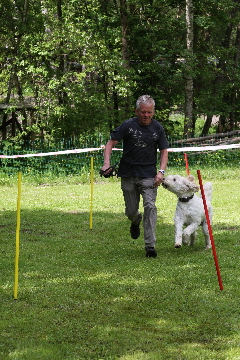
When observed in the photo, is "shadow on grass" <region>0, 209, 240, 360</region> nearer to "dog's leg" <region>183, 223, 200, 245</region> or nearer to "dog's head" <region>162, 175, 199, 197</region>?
"dog's leg" <region>183, 223, 200, 245</region>

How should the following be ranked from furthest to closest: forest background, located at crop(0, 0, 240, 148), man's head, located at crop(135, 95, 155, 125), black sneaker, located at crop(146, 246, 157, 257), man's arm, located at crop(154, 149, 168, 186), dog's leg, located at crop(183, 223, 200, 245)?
forest background, located at crop(0, 0, 240, 148) → dog's leg, located at crop(183, 223, 200, 245) → black sneaker, located at crop(146, 246, 157, 257) → man's arm, located at crop(154, 149, 168, 186) → man's head, located at crop(135, 95, 155, 125)

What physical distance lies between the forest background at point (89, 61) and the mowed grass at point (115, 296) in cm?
1093

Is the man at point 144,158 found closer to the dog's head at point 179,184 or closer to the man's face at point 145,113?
the man's face at point 145,113

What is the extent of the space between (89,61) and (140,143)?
14.8 metres

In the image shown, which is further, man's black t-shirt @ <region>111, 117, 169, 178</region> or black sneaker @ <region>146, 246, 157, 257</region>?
black sneaker @ <region>146, 246, 157, 257</region>

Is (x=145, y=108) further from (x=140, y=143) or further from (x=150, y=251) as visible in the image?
(x=150, y=251)

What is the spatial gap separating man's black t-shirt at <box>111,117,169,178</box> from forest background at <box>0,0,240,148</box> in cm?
1325

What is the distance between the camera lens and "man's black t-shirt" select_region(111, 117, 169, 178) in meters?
7.47

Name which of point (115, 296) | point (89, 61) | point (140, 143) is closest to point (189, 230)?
point (140, 143)

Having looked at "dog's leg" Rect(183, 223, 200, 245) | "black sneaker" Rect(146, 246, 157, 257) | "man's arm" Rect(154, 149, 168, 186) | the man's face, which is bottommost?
"black sneaker" Rect(146, 246, 157, 257)

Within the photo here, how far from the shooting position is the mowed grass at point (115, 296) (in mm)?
4461

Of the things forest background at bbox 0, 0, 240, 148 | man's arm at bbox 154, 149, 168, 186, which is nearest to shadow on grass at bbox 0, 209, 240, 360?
man's arm at bbox 154, 149, 168, 186

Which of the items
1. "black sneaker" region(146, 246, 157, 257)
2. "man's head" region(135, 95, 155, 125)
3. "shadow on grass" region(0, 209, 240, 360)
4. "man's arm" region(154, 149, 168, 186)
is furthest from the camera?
"black sneaker" region(146, 246, 157, 257)

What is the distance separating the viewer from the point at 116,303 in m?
5.60
